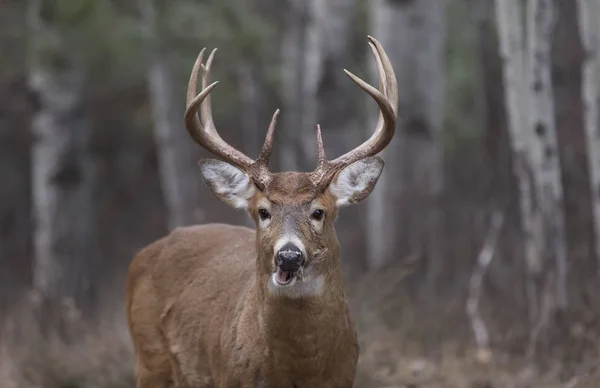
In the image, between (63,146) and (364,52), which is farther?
(364,52)

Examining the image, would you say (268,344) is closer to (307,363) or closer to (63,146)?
(307,363)

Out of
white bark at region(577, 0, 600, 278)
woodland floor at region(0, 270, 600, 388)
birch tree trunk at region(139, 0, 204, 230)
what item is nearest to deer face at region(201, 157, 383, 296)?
woodland floor at region(0, 270, 600, 388)

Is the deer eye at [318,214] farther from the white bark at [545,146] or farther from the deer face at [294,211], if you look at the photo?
the white bark at [545,146]

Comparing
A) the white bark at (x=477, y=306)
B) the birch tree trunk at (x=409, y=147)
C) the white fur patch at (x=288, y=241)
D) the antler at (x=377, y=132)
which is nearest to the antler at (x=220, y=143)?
the antler at (x=377, y=132)

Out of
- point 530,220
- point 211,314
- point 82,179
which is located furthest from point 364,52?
point 211,314

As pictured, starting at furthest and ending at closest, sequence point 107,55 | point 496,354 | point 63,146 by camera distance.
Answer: point 107,55 < point 63,146 < point 496,354

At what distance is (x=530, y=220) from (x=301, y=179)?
401 centimetres

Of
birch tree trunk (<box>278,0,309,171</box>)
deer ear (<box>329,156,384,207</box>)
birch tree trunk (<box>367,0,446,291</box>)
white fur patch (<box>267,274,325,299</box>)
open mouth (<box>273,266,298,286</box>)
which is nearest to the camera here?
open mouth (<box>273,266,298,286</box>)

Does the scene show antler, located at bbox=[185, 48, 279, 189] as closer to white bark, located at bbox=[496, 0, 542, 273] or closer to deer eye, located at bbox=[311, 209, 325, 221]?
deer eye, located at bbox=[311, 209, 325, 221]

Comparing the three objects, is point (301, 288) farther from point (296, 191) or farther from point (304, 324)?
point (296, 191)

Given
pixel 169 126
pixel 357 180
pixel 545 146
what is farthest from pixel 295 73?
pixel 357 180

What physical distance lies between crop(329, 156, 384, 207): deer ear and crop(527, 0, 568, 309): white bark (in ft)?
11.7

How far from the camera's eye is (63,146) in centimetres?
1864

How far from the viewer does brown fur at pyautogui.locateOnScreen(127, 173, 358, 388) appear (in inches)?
284
